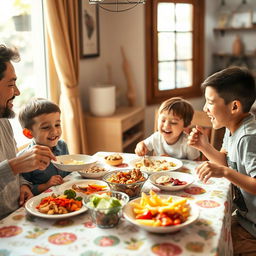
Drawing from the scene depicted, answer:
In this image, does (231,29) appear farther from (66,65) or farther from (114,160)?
(114,160)

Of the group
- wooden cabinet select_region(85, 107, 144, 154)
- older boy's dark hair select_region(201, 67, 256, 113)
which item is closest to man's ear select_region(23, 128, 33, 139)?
older boy's dark hair select_region(201, 67, 256, 113)

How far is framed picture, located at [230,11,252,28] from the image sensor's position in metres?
4.73

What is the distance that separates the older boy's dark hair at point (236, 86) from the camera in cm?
185

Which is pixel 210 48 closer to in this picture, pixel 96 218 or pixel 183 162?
pixel 183 162

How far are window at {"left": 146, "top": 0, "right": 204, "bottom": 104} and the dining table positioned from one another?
294cm

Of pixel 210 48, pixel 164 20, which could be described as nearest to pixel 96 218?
pixel 164 20

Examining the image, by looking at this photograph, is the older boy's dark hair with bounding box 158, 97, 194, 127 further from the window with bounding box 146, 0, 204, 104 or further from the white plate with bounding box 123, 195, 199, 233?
the window with bounding box 146, 0, 204, 104

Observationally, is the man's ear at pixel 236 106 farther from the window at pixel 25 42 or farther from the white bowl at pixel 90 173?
the window at pixel 25 42

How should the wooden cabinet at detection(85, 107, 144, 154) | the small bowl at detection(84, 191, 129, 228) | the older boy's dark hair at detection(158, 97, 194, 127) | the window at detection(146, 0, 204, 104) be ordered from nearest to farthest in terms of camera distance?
the small bowl at detection(84, 191, 129, 228) → the older boy's dark hair at detection(158, 97, 194, 127) → the wooden cabinet at detection(85, 107, 144, 154) → the window at detection(146, 0, 204, 104)

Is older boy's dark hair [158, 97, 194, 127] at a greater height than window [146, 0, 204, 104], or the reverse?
window [146, 0, 204, 104]

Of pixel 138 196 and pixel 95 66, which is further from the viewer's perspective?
pixel 95 66

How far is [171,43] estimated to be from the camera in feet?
14.9

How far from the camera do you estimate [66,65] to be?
129 inches

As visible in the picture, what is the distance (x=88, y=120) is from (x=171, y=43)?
1.53 metres
